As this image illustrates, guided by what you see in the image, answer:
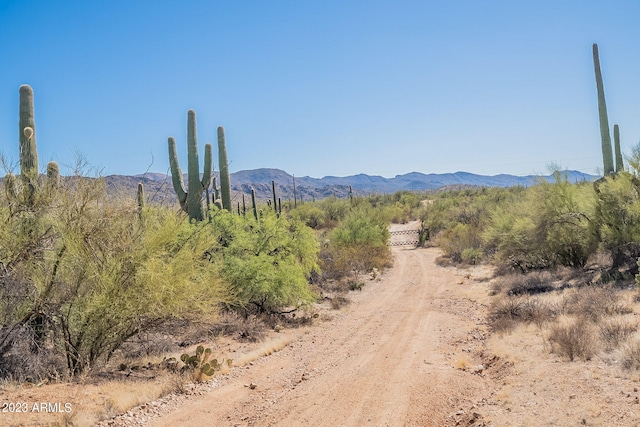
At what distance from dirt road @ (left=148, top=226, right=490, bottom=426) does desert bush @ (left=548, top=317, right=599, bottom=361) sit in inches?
65.2

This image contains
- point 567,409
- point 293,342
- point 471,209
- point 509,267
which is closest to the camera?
point 567,409

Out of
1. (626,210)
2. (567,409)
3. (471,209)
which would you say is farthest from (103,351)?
(471,209)

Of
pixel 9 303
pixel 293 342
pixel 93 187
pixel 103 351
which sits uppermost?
pixel 93 187

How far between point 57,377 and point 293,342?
6.55 metres

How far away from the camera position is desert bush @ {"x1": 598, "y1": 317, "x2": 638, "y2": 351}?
9492mm

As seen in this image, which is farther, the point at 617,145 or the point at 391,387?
the point at 617,145

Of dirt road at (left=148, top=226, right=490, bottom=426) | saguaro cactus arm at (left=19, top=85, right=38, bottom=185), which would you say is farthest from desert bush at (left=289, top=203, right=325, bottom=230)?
saguaro cactus arm at (left=19, top=85, right=38, bottom=185)

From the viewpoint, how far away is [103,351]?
10.5m

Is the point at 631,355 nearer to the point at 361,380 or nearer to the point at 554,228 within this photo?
the point at 361,380

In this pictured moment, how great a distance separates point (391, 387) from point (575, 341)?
3710 millimetres

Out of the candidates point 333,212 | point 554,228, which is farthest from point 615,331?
point 333,212

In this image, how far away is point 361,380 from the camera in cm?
983

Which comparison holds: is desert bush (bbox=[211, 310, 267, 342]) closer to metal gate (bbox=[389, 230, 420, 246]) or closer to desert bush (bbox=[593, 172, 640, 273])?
desert bush (bbox=[593, 172, 640, 273])

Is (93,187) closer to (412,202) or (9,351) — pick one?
(9,351)
